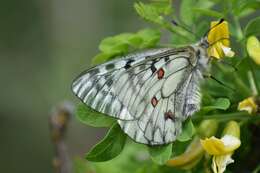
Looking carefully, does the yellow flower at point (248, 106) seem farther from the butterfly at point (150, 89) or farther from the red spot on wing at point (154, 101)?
the red spot on wing at point (154, 101)

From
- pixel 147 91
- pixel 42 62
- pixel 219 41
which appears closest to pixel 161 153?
pixel 147 91

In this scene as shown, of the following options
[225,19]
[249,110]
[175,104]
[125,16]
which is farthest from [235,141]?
[125,16]

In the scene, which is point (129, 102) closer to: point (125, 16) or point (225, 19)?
point (225, 19)

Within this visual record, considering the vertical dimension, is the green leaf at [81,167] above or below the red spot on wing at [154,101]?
below

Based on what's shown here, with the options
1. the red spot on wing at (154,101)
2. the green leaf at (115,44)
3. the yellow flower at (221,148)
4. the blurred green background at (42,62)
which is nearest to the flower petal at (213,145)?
the yellow flower at (221,148)

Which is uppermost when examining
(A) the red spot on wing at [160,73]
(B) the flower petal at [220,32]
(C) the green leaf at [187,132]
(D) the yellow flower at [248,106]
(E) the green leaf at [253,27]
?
(E) the green leaf at [253,27]

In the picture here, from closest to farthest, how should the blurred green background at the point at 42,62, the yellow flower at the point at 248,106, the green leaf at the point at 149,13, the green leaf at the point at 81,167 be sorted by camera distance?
the yellow flower at the point at 248,106
the green leaf at the point at 149,13
the green leaf at the point at 81,167
the blurred green background at the point at 42,62
